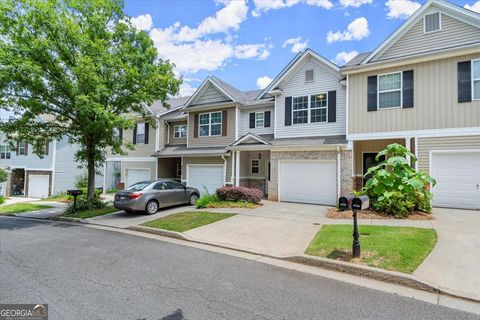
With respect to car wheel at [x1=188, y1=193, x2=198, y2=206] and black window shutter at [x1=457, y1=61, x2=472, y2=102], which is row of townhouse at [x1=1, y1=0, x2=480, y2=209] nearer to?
black window shutter at [x1=457, y1=61, x2=472, y2=102]

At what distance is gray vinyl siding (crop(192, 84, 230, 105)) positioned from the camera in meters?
18.8

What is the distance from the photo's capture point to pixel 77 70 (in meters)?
11.6

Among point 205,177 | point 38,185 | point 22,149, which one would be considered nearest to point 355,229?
point 205,177

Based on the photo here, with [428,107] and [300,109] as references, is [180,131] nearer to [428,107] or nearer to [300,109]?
[300,109]

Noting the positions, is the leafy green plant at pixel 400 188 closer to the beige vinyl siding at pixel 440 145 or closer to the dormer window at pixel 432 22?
the beige vinyl siding at pixel 440 145

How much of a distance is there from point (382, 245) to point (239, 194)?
8.55 meters

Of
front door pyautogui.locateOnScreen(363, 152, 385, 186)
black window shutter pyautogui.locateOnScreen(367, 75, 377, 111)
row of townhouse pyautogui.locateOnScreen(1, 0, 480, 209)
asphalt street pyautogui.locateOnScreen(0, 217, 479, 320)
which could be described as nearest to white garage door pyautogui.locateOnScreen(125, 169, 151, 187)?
row of townhouse pyautogui.locateOnScreen(1, 0, 480, 209)

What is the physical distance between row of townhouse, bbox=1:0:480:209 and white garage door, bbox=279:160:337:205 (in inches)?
2.1

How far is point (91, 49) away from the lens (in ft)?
41.5

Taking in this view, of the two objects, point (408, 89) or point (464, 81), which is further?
point (408, 89)

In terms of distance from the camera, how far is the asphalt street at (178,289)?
13.0ft

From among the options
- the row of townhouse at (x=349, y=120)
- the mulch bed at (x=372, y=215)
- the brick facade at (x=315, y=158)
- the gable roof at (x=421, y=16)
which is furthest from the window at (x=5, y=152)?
the gable roof at (x=421, y=16)

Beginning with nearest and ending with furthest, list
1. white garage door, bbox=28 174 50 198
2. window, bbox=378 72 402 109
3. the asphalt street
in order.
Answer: the asphalt street, window, bbox=378 72 402 109, white garage door, bbox=28 174 50 198

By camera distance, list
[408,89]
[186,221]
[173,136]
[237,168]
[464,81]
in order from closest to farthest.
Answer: [186,221]
[464,81]
[408,89]
[237,168]
[173,136]
